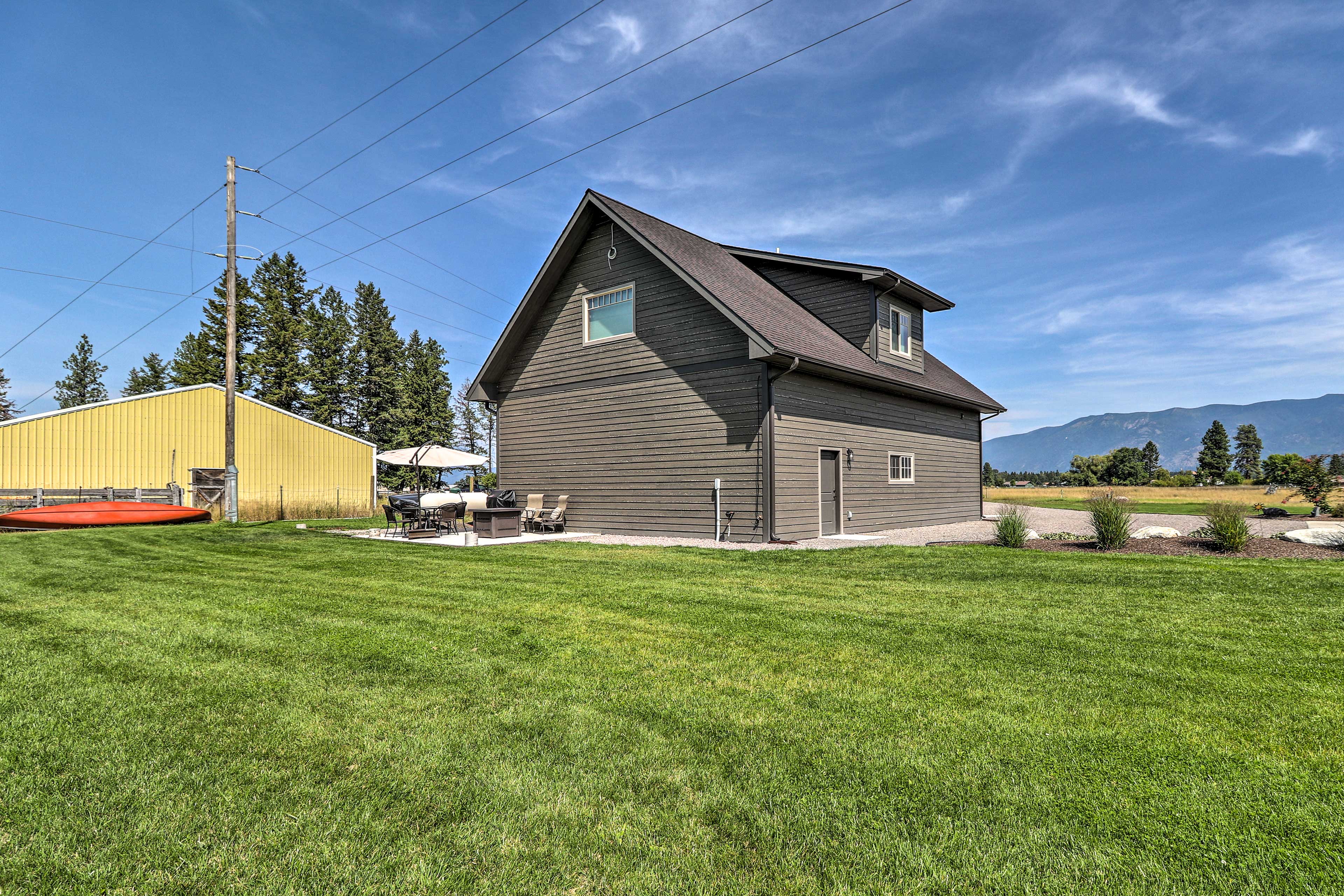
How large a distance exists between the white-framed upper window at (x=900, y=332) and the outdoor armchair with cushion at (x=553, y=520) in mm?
9243

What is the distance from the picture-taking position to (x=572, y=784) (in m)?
2.40

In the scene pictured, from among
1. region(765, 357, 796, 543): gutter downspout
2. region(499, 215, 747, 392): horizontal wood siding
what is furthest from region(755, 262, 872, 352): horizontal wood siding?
region(499, 215, 747, 392): horizontal wood siding

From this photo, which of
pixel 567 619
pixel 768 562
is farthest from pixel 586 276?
pixel 567 619

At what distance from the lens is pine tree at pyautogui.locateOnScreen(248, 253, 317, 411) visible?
42.3 m

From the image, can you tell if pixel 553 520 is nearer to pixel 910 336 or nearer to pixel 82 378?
pixel 910 336

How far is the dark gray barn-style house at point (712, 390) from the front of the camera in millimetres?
12398

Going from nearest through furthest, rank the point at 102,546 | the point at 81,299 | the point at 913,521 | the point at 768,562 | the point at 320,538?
the point at 768,562 → the point at 102,546 → the point at 320,538 → the point at 913,521 → the point at 81,299

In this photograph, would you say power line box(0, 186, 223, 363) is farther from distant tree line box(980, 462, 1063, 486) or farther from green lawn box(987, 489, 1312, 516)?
distant tree line box(980, 462, 1063, 486)

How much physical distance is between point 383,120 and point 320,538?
942cm

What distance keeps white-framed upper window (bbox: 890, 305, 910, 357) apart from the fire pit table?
10.2m

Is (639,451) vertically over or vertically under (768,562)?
over

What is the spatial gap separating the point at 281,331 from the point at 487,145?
36659 millimetres

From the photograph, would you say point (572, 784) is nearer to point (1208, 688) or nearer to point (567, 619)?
point (567, 619)

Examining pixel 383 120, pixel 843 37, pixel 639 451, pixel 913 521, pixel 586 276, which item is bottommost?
pixel 913 521
